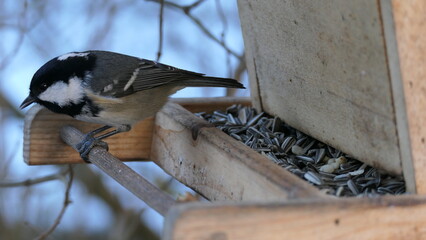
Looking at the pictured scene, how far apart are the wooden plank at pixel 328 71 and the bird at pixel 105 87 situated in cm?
28

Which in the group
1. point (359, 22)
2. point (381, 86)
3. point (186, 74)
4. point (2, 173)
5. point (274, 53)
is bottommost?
point (2, 173)

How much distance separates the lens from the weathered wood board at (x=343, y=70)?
2.05m

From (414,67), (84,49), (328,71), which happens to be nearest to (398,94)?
(414,67)

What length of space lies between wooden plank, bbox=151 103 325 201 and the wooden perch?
1.07 feet

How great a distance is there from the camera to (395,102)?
2105mm

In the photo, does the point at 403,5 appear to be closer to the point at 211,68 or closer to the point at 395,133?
the point at 395,133

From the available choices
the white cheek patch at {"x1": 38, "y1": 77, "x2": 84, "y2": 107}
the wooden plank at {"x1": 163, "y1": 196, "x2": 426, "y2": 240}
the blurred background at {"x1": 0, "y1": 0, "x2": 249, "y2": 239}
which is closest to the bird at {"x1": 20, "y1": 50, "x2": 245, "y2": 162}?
the white cheek patch at {"x1": 38, "y1": 77, "x2": 84, "y2": 107}

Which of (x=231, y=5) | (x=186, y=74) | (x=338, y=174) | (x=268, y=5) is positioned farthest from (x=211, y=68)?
(x=338, y=174)

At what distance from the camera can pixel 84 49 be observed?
15.4ft

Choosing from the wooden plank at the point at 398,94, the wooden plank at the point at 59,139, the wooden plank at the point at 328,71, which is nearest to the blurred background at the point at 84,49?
the wooden plank at the point at 59,139

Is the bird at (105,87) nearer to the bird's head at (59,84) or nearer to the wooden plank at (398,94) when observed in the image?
the bird's head at (59,84)

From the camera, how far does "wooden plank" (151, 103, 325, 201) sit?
6.85ft

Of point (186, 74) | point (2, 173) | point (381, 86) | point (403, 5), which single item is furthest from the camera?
point (2, 173)

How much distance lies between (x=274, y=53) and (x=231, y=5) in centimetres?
253
